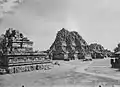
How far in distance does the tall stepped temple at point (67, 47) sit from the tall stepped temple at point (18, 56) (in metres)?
33.0

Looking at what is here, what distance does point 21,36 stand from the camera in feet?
104

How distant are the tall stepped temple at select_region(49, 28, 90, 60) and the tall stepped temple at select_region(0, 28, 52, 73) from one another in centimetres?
3299

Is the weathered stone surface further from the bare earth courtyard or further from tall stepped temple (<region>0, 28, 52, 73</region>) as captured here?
the bare earth courtyard

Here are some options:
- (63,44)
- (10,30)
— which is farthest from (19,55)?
(63,44)

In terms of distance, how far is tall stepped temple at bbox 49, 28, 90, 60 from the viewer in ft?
212

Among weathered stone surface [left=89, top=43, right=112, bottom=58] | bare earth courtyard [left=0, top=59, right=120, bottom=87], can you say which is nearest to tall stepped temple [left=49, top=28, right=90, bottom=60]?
weathered stone surface [left=89, top=43, right=112, bottom=58]

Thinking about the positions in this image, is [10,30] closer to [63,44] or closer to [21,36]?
[21,36]

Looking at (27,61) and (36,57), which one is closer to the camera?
(27,61)

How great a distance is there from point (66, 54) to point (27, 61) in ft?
125

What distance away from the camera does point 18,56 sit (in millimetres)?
25266

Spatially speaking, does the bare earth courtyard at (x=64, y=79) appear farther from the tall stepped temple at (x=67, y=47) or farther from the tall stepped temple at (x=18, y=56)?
the tall stepped temple at (x=67, y=47)

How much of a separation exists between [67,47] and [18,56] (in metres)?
48.4

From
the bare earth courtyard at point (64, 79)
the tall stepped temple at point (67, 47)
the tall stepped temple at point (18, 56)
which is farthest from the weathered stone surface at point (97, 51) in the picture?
the bare earth courtyard at point (64, 79)

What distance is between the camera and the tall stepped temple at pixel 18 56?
24220mm
